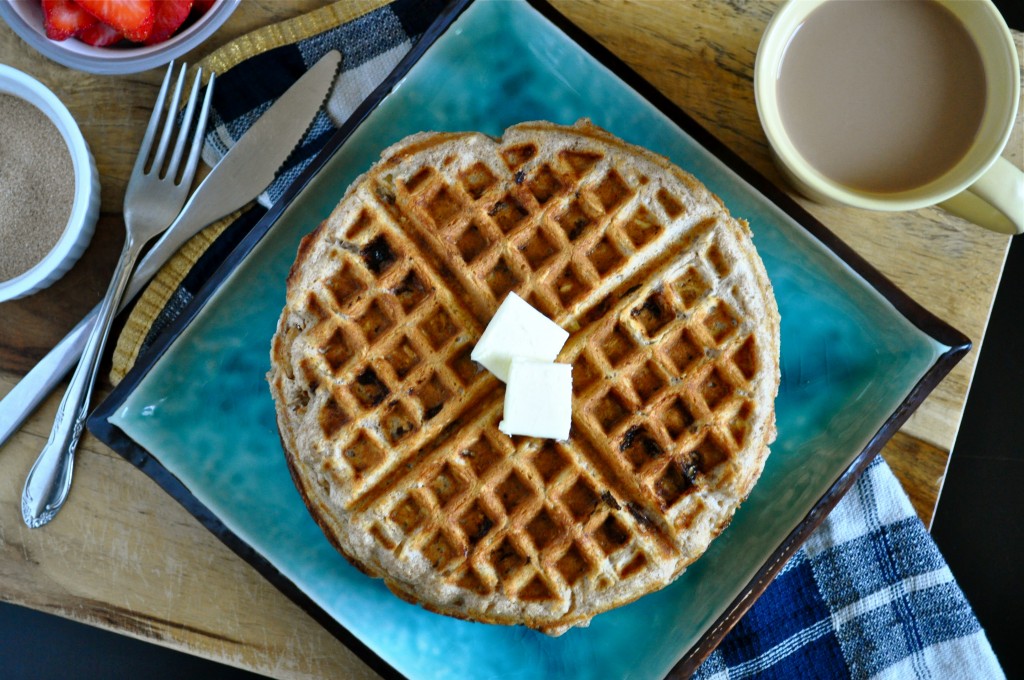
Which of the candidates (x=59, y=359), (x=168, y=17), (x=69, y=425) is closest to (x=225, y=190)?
(x=168, y=17)

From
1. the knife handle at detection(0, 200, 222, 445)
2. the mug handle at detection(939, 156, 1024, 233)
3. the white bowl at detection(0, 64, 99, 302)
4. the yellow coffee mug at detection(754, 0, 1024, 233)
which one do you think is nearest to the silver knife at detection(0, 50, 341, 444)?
the knife handle at detection(0, 200, 222, 445)

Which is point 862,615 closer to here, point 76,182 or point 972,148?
point 972,148

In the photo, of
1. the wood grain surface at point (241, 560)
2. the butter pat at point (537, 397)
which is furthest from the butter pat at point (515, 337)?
the wood grain surface at point (241, 560)

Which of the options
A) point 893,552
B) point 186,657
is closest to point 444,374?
point 893,552

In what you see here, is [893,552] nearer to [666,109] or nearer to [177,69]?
[666,109]

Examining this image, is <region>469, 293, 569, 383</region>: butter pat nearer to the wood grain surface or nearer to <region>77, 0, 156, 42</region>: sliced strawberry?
the wood grain surface

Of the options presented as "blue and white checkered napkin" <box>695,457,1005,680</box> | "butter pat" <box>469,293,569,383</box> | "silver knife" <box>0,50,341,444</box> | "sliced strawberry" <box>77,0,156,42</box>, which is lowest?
"blue and white checkered napkin" <box>695,457,1005,680</box>

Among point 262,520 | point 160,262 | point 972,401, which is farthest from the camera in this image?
point 972,401
